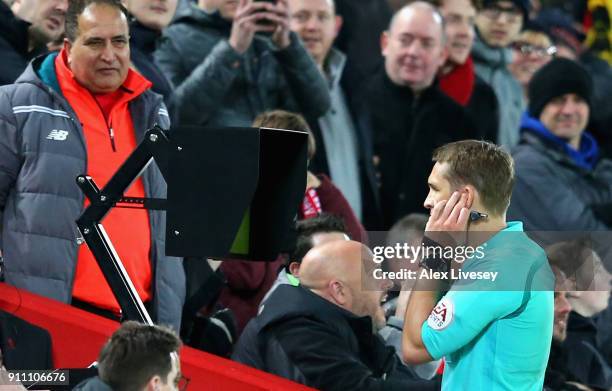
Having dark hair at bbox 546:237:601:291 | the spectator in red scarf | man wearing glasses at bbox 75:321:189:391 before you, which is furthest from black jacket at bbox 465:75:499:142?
man wearing glasses at bbox 75:321:189:391

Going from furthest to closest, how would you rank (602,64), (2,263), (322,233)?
(602,64) → (322,233) → (2,263)

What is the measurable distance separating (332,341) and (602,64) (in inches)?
220

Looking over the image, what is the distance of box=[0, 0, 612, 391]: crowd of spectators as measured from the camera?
597 centimetres

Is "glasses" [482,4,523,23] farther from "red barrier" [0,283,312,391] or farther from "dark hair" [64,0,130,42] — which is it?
"red barrier" [0,283,312,391]

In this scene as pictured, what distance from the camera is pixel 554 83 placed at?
9023mm

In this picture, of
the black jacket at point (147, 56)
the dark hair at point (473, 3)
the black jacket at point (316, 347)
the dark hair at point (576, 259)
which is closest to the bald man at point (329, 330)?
the black jacket at point (316, 347)

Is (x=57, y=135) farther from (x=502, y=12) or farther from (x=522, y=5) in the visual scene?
(x=522, y=5)

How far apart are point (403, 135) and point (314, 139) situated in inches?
30.2

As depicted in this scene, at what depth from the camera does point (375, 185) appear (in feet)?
28.4

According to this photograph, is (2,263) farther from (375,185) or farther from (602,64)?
(602,64)

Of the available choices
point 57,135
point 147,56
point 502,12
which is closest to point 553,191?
point 502,12

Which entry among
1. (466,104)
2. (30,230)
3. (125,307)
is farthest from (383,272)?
(466,104)

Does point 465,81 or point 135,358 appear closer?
point 135,358

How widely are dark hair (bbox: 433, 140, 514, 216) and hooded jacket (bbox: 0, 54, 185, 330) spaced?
173 centimetres
